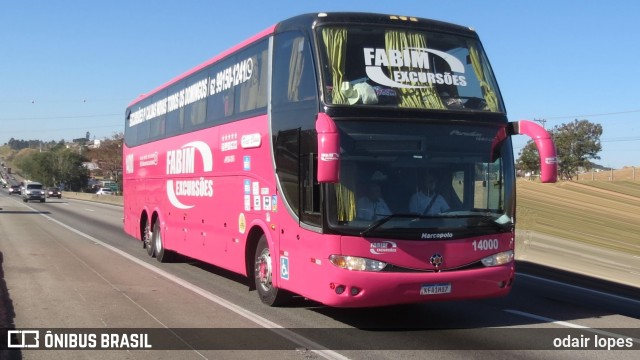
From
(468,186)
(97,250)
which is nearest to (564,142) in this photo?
(97,250)

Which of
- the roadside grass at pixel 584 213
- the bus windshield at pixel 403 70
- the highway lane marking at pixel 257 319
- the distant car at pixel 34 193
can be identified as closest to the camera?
the highway lane marking at pixel 257 319

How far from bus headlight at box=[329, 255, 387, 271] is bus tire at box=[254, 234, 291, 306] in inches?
76.5

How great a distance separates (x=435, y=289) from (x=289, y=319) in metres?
2.13

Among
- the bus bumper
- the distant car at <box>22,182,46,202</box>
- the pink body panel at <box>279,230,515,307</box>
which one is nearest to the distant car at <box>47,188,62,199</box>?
the distant car at <box>22,182,46,202</box>

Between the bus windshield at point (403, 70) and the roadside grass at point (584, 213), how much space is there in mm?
16969

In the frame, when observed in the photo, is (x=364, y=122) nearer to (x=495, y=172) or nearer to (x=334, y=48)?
(x=334, y=48)

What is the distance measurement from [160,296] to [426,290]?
4.72m

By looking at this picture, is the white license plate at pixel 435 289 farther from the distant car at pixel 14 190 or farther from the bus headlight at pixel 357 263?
the distant car at pixel 14 190

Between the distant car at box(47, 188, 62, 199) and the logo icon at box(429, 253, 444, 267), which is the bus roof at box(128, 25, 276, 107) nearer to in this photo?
the logo icon at box(429, 253, 444, 267)

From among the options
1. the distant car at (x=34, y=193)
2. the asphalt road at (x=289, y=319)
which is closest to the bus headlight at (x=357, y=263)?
the asphalt road at (x=289, y=319)

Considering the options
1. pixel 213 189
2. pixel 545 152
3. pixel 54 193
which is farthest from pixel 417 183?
pixel 54 193

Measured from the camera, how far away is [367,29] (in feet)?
28.3

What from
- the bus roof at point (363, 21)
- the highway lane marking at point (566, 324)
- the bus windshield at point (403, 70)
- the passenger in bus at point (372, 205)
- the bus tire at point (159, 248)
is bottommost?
the highway lane marking at point (566, 324)

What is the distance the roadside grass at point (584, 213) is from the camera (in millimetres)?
27766
